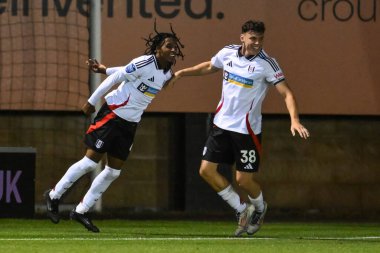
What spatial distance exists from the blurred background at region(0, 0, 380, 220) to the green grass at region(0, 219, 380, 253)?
0.97 meters

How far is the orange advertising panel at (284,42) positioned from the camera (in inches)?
549

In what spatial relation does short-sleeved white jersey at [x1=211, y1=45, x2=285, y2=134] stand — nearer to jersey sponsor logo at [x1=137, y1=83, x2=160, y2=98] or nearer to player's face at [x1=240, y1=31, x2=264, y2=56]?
player's face at [x1=240, y1=31, x2=264, y2=56]

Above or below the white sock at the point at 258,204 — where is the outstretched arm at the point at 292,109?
above

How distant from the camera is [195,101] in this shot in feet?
46.0

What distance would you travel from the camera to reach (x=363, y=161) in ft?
48.5

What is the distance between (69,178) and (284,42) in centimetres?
406

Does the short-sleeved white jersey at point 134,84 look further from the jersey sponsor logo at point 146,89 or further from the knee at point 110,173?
the knee at point 110,173

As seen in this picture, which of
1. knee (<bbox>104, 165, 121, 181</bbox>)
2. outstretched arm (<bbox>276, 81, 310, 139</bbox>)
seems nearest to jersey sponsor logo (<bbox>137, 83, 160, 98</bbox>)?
knee (<bbox>104, 165, 121, 181</bbox>)

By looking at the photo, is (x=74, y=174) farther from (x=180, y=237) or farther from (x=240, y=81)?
(x=240, y=81)

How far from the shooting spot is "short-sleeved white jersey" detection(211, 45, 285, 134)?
1061cm

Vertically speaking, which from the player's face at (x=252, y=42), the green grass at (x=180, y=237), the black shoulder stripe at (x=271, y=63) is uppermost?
the player's face at (x=252, y=42)

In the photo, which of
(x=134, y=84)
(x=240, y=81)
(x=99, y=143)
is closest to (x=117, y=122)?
(x=99, y=143)

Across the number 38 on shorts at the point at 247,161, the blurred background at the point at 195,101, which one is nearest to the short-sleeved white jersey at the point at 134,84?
the number 38 on shorts at the point at 247,161

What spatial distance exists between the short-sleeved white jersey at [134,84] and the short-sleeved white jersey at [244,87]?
23.1 inches
